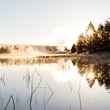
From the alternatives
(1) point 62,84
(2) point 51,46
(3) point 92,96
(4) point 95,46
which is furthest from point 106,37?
(3) point 92,96

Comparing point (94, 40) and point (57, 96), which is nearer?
point (57, 96)

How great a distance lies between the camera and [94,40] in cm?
1902

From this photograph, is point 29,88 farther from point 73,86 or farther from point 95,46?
point 95,46

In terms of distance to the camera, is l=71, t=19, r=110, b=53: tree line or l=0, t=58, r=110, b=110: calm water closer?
l=0, t=58, r=110, b=110: calm water

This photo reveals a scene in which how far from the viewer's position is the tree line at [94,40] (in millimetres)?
18406

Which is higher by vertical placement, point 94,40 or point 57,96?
point 94,40

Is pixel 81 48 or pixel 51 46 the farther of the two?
pixel 81 48

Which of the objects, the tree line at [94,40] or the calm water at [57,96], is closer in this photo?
the calm water at [57,96]

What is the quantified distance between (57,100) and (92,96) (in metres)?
0.64

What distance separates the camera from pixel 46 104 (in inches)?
191

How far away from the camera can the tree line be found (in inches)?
725

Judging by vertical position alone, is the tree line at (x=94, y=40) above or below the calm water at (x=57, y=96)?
above

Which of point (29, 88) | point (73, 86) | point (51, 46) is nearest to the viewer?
point (29, 88)

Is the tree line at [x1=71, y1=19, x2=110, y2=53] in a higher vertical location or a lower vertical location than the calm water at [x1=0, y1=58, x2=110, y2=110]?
higher
